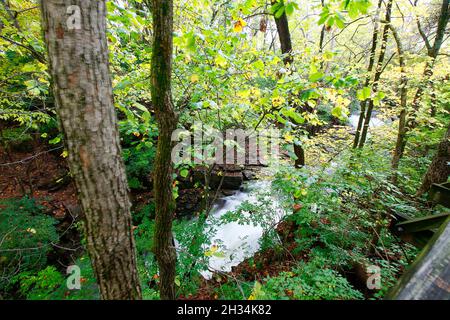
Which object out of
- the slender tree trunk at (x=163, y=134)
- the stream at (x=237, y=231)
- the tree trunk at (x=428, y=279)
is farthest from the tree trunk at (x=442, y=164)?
the slender tree trunk at (x=163, y=134)

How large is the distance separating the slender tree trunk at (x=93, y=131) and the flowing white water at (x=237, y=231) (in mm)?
3728

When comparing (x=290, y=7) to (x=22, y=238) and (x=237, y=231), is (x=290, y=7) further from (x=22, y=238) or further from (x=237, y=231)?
(x=237, y=231)

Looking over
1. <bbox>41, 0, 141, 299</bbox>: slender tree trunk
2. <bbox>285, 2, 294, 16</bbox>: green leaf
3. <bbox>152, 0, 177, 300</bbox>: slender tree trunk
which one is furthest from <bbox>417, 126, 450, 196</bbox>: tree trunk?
<bbox>41, 0, 141, 299</bbox>: slender tree trunk

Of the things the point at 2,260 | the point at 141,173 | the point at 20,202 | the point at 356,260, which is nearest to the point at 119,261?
the point at 356,260

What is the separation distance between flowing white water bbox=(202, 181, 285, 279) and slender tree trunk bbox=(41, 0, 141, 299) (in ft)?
12.2

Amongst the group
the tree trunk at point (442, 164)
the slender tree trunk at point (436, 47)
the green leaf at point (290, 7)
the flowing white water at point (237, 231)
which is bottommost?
the flowing white water at point (237, 231)

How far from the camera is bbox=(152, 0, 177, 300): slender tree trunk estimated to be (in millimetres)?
1557

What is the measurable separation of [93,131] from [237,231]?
7729mm

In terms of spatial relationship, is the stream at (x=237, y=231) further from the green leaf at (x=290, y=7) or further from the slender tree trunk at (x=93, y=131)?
the green leaf at (x=290, y=7)

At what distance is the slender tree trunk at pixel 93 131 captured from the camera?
1.06 metres

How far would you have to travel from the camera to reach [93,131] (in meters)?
1.19

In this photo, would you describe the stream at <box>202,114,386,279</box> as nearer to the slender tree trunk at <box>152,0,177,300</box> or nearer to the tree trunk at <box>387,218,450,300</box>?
the slender tree trunk at <box>152,0,177,300</box>
